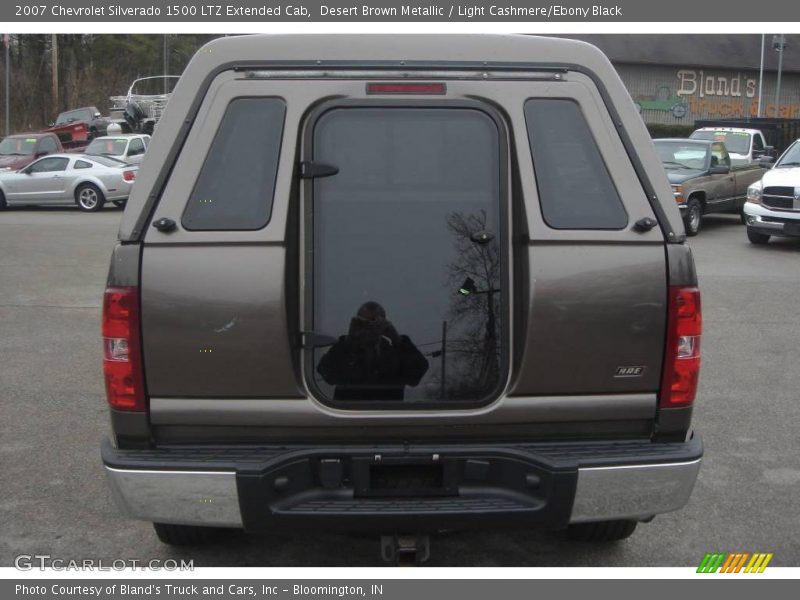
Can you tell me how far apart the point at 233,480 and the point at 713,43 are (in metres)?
59.5

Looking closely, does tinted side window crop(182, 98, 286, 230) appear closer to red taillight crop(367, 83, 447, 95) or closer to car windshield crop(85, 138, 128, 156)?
red taillight crop(367, 83, 447, 95)

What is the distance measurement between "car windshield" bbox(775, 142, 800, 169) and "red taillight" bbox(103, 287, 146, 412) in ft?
49.2

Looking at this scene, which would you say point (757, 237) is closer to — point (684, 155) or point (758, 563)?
point (684, 155)

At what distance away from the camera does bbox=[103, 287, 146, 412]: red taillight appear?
3.46m

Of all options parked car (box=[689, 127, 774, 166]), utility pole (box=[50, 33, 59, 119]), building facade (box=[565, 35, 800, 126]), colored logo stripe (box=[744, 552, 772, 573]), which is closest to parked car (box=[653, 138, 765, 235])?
parked car (box=[689, 127, 774, 166])

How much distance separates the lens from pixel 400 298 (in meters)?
3.63

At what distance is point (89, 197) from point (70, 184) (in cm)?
53

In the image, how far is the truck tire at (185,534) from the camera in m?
4.21

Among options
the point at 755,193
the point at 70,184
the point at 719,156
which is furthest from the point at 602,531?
the point at 70,184

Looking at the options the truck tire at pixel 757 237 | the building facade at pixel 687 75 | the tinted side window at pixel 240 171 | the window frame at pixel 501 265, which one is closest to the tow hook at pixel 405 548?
the window frame at pixel 501 265

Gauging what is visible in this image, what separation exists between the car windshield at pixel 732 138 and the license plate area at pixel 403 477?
19.1 m

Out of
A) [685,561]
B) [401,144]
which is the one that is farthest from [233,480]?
[685,561]

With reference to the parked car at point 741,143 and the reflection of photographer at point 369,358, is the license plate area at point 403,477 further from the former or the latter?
the parked car at point 741,143

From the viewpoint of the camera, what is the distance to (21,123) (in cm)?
4684
